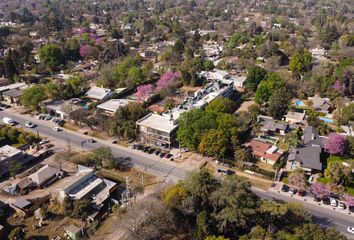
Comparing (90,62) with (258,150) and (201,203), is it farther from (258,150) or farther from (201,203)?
(201,203)

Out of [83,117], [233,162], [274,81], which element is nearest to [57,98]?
[83,117]

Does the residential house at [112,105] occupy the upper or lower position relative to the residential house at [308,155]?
lower

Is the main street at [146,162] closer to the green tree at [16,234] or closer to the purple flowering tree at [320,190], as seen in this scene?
the purple flowering tree at [320,190]

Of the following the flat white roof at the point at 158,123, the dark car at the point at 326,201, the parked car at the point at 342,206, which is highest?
the flat white roof at the point at 158,123

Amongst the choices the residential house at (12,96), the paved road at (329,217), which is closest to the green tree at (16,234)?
the paved road at (329,217)

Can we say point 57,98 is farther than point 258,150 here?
Yes

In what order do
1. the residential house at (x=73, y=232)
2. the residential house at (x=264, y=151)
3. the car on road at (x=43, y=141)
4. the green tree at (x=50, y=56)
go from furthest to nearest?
the green tree at (x=50, y=56) → the car on road at (x=43, y=141) → the residential house at (x=264, y=151) → the residential house at (x=73, y=232)

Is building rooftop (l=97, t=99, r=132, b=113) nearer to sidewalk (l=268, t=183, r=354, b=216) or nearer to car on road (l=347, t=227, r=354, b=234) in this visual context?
sidewalk (l=268, t=183, r=354, b=216)
